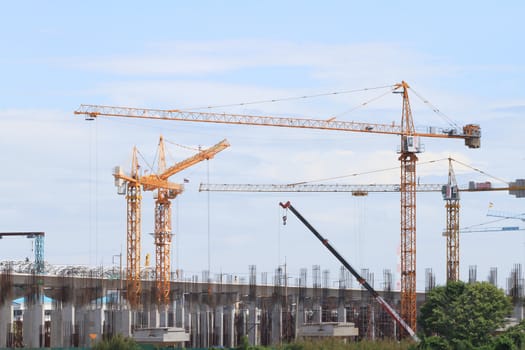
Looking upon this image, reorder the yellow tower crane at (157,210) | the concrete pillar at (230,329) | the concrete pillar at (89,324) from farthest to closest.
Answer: the yellow tower crane at (157,210)
the concrete pillar at (230,329)
the concrete pillar at (89,324)

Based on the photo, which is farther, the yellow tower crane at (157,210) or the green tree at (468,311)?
the yellow tower crane at (157,210)

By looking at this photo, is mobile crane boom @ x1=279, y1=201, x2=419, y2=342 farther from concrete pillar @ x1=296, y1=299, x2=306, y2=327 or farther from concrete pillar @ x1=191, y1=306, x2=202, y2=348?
concrete pillar @ x1=191, y1=306, x2=202, y2=348

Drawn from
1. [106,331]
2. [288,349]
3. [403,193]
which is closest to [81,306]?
[106,331]

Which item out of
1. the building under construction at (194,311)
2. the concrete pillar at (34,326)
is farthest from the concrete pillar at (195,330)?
the concrete pillar at (34,326)

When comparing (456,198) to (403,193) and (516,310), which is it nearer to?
(403,193)

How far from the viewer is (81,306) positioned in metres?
113

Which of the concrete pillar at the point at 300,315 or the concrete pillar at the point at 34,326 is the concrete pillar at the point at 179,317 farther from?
the concrete pillar at the point at 34,326

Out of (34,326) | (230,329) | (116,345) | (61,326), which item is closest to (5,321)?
(34,326)

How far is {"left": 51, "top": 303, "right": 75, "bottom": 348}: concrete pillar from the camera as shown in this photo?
102500mm

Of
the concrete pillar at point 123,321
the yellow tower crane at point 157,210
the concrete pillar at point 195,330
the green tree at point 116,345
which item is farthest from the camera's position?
the yellow tower crane at point 157,210

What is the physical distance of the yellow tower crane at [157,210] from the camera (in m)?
148

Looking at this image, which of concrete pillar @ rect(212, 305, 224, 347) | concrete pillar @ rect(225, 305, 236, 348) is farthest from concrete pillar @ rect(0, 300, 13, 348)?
concrete pillar @ rect(225, 305, 236, 348)

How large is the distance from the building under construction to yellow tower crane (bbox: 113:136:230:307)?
1.70 meters

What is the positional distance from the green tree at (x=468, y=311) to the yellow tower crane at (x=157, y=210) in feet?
145
